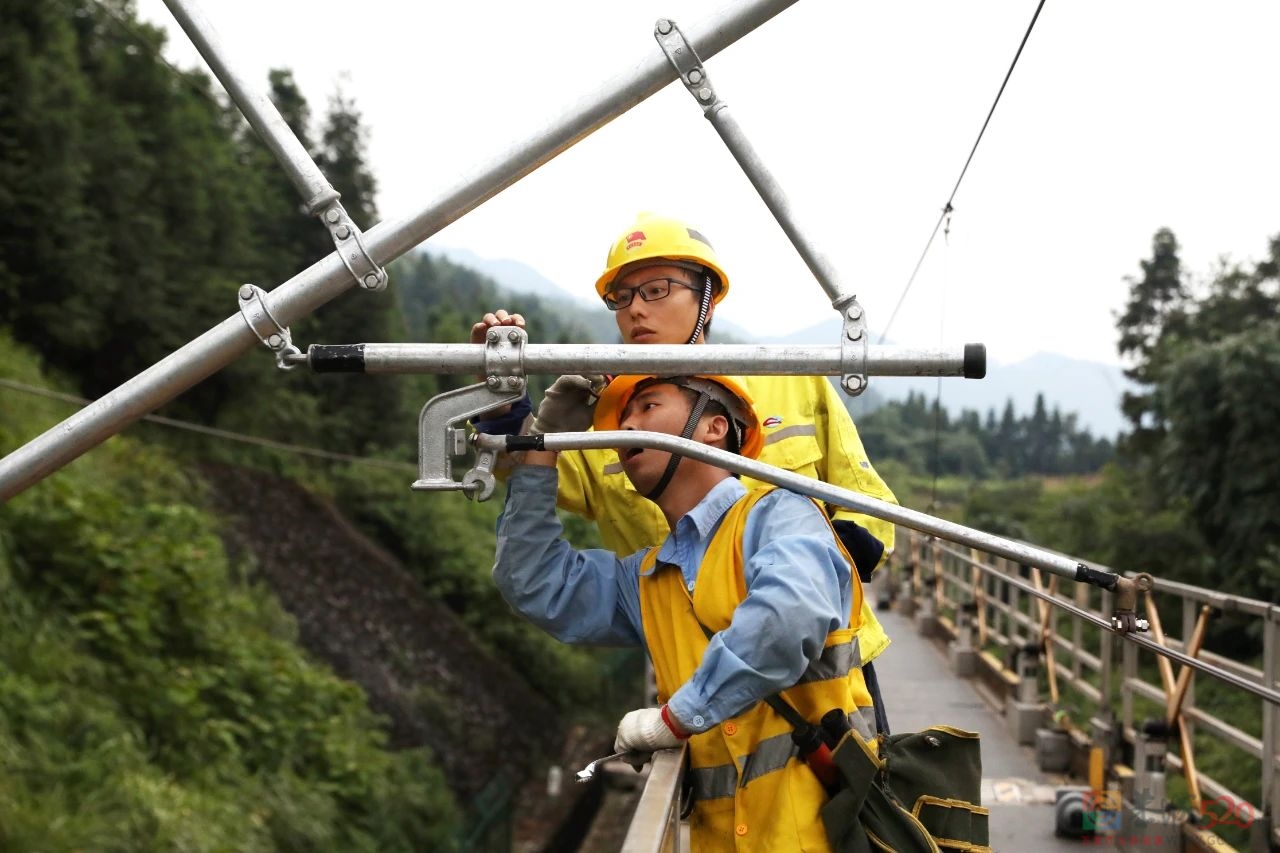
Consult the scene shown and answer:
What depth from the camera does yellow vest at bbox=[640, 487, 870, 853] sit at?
95.7 inches

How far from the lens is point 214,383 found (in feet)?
81.6

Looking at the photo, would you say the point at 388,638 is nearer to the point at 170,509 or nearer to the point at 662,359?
the point at 170,509

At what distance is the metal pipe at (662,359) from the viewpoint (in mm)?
2230

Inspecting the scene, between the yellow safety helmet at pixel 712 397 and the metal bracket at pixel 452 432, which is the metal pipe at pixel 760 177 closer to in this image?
the yellow safety helmet at pixel 712 397

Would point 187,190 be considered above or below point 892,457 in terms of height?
above

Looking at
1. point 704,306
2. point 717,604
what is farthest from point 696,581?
point 704,306

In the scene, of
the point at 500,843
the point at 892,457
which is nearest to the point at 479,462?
the point at 500,843

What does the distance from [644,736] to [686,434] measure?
611 mm

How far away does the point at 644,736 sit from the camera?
236 cm

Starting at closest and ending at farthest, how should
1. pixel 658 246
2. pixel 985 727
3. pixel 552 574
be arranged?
pixel 552 574 < pixel 658 246 < pixel 985 727

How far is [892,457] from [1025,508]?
2435cm

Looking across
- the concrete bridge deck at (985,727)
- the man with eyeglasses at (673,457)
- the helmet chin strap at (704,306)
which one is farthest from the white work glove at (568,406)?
the concrete bridge deck at (985,727)

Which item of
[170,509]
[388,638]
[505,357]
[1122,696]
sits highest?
[505,357]

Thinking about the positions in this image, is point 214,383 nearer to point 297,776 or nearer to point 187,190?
point 187,190
